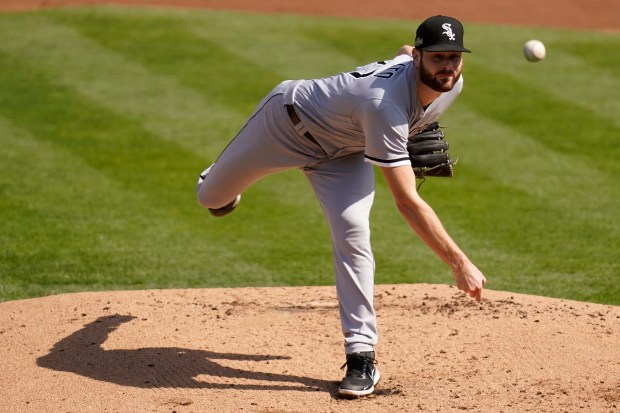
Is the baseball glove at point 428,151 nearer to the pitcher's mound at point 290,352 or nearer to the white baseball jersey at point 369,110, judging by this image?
the white baseball jersey at point 369,110

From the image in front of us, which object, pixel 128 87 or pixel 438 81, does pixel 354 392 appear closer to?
pixel 438 81

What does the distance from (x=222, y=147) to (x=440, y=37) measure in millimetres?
6029

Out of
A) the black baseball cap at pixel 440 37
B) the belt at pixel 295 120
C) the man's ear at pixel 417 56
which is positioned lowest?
the belt at pixel 295 120

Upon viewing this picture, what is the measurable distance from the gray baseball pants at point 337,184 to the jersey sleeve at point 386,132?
471 mm

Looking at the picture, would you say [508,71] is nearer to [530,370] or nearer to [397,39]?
[397,39]

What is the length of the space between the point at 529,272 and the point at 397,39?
7021 mm

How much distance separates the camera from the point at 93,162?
10.4 meters

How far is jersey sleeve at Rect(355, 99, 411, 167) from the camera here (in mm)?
4957

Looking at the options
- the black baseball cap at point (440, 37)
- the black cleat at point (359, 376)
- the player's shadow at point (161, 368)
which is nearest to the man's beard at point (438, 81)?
the black baseball cap at point (440, 37)

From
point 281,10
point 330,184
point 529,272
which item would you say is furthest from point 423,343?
point 281,10

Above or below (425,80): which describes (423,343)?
below

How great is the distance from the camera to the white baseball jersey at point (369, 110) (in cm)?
497

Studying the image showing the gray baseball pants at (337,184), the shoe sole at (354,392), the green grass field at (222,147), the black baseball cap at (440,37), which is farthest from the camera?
the green grass field at (222,147)

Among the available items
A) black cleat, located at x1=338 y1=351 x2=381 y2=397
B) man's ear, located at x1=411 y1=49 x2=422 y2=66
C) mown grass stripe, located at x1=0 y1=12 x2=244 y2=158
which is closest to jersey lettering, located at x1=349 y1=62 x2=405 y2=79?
man's ear, located at x1=411 y1=49 x2=422 y2=66
